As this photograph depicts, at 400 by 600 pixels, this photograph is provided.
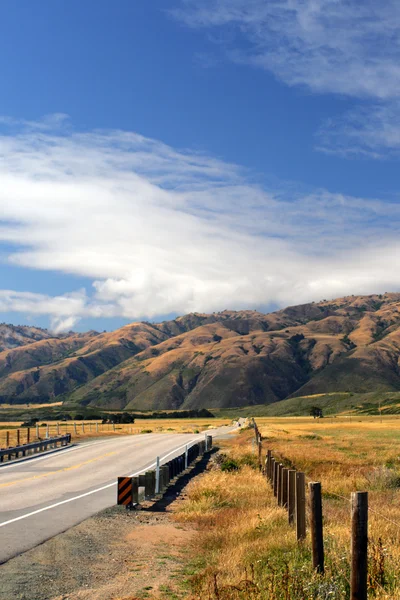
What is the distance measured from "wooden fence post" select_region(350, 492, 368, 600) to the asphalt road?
6230 millimetres

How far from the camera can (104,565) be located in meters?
9.98

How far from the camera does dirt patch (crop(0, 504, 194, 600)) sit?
830 cm

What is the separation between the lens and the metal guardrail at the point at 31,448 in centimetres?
3090

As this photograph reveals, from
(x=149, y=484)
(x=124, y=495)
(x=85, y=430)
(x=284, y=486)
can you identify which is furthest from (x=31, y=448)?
(x=85, y=430)

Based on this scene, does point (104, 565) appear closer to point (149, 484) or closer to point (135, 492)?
point (135, 492)

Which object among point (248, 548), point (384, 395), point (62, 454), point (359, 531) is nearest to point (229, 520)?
point (248, 548)

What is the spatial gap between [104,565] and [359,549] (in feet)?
16.7

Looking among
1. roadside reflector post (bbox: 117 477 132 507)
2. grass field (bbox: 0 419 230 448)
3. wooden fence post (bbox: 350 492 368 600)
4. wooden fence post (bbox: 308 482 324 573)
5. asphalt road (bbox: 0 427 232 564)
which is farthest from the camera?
grass field (bbox: 0 419 230 448)

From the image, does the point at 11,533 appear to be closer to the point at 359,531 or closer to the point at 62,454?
the point at 359,531

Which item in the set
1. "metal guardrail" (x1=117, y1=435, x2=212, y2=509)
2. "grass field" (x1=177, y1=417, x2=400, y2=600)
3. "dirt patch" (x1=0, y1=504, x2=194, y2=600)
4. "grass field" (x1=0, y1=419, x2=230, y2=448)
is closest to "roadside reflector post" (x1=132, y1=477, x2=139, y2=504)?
"metal guardrail" (x1=117, y1=435, x2=212, y2=509)

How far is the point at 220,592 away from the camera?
7.21m

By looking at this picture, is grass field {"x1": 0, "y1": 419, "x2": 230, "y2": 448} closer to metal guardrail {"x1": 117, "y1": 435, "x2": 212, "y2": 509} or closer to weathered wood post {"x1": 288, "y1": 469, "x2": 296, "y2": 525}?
metal guardrail {"x1": 117, "y1": 435, "x2": 212, "y2": 509}

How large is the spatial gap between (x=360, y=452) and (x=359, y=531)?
87.5 feet

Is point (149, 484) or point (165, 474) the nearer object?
point (149, 484)
